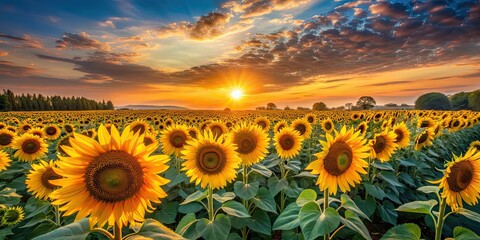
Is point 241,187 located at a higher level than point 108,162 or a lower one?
lower

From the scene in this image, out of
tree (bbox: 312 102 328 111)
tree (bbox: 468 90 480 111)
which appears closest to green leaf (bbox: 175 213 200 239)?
tree (bbox: 312 102 328 111)

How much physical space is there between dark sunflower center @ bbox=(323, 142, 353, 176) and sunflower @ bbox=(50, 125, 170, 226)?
1.94 meters

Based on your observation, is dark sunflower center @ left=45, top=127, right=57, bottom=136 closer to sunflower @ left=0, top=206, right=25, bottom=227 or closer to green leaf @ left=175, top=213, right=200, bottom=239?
sunflower @ left=0, top=206, right=25, bottom=227

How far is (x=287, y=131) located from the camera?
19.3ft

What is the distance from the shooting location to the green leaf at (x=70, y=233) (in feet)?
6.09

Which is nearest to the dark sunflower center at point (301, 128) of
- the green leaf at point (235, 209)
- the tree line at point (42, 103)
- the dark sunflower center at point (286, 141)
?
the dark sunflower center at point (286, 141)

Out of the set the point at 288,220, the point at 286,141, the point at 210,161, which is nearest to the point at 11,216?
the point at 210,161

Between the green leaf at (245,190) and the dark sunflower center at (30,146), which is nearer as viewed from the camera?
the green leaf at (245,190)

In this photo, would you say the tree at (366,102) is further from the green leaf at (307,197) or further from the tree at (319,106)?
the green leaf at (307,197)

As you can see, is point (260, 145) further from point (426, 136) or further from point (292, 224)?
point (426, 136)

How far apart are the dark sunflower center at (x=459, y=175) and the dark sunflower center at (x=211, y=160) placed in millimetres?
2608

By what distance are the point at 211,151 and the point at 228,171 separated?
0.37m

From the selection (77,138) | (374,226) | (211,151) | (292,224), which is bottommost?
(374,226)

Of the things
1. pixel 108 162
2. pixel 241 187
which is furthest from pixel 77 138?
pixel 241 187
